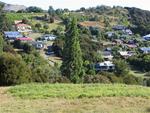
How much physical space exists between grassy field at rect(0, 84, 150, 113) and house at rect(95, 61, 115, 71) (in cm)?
3854

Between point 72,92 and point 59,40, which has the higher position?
point 72,92

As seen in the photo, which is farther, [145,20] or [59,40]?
[145,20]

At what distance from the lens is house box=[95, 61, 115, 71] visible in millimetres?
55678

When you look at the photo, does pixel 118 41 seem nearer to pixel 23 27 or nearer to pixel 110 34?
pixel 110 34

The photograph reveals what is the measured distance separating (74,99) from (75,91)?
104 centimetres

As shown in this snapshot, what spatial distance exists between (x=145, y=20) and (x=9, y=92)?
106m

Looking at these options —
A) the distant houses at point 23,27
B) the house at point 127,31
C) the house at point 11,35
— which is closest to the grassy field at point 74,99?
the house at point 11,35

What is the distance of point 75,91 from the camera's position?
15828 millimetres

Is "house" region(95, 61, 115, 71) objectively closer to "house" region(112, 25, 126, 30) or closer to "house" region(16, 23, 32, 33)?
"house" region(16, 23, 32, 33)

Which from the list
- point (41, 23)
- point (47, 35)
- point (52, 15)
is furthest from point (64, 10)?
point (47, 35)

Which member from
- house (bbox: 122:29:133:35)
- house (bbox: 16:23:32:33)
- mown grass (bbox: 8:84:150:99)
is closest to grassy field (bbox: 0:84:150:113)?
mown grass (bbox: 8:84:150:99)

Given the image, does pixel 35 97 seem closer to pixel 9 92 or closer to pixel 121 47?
pixel 9 92

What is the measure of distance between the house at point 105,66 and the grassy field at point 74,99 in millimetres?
38540

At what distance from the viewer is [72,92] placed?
1559 cm
